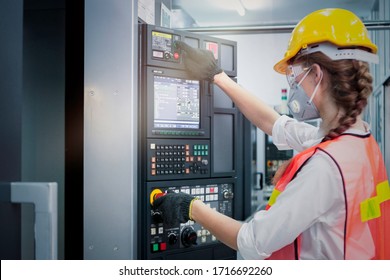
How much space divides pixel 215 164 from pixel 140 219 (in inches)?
14.2

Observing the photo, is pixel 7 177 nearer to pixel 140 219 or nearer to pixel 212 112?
pixel 140 219

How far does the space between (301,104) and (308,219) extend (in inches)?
15.5

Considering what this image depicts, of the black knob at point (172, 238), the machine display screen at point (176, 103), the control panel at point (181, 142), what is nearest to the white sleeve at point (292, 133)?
the control panel at point (181, 142)

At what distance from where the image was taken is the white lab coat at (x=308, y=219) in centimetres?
106

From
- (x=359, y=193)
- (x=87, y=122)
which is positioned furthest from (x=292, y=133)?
(x=87, y=122)

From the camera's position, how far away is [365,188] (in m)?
1.11

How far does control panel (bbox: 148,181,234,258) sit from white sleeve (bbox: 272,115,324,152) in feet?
0.85

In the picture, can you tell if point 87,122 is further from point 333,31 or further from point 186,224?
point 333,31

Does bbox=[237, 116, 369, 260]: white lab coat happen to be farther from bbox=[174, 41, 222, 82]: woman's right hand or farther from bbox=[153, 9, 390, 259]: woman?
bbox=[174, 41, 222, 82]: woman's right hand

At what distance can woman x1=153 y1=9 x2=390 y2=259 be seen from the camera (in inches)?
42.2

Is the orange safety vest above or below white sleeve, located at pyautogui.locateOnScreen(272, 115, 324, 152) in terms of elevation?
below

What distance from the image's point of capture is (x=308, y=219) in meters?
1.07

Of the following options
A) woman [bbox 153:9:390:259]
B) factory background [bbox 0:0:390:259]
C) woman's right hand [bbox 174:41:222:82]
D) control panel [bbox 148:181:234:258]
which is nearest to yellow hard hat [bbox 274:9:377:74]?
woman [bbox 153:9:390:259]

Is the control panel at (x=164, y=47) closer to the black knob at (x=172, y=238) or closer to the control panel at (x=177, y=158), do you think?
the control panel at (x=177, y=158)
